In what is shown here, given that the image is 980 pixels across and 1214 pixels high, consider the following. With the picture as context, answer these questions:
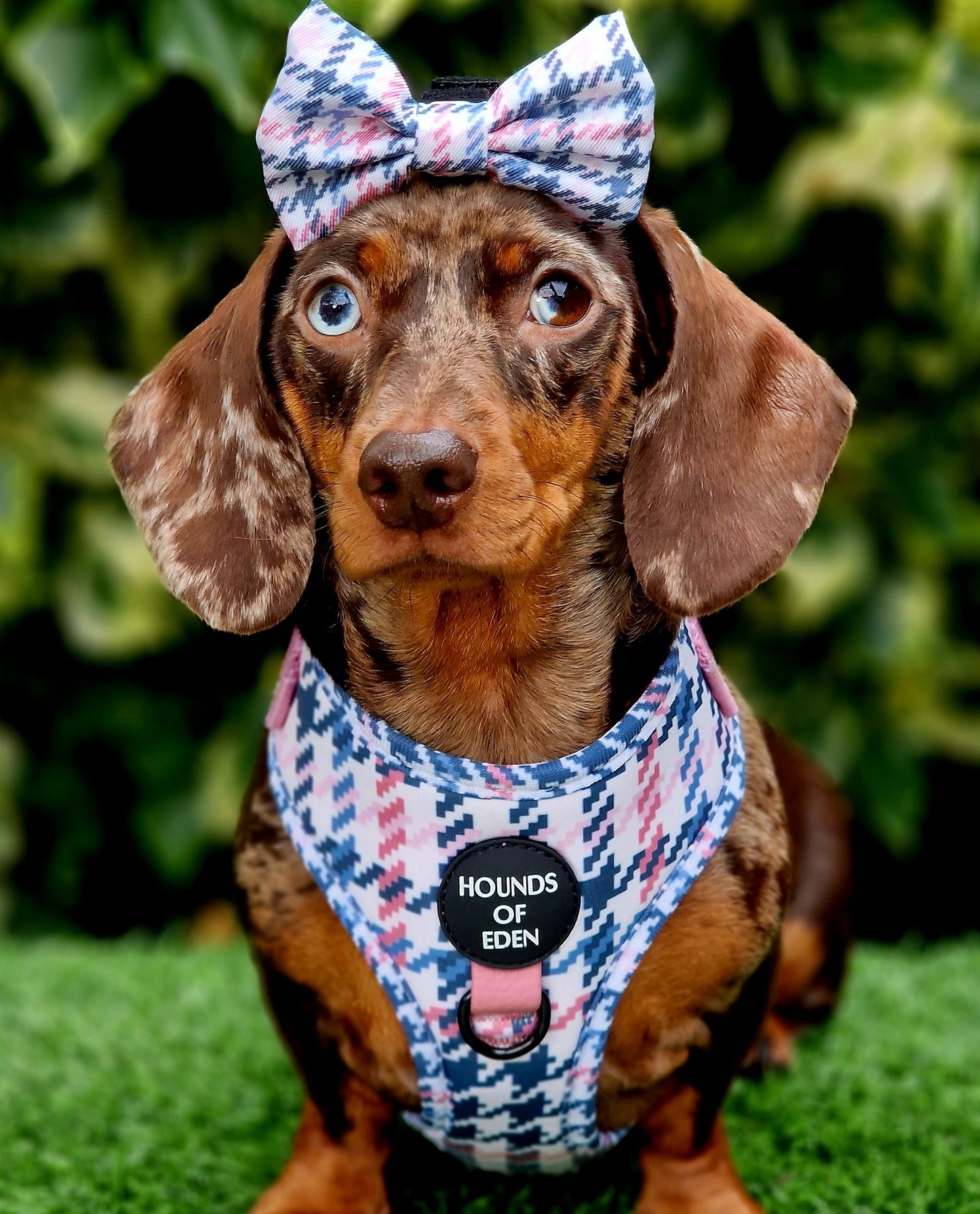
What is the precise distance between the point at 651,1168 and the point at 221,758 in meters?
1.65

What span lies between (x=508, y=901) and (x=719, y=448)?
56 cm

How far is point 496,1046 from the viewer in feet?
5.65

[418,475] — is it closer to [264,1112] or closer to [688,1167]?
[688,1167]

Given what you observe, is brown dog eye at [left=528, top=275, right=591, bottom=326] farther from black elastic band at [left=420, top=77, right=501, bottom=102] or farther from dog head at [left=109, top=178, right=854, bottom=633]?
black elastic band at [left=420, top=77, right=501, bottom=102]

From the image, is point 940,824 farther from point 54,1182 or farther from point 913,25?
point 54,1182

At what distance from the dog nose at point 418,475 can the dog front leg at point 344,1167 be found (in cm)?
79

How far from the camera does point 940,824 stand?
389cm

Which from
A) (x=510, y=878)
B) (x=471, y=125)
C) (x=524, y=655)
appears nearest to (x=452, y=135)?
(x=471, y=125)

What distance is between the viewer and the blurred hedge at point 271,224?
308cm

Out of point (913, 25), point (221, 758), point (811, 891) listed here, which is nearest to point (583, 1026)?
point (811, 891)

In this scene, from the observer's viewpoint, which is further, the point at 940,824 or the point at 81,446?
the point at 940,824

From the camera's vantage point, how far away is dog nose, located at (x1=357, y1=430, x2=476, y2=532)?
1.48 metres

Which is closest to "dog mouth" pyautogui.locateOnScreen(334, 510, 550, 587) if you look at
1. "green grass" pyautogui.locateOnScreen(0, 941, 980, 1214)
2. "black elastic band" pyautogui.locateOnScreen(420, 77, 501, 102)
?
"black elastic band" pyautogui.locateOnScreen(420, 77, 501, 102)

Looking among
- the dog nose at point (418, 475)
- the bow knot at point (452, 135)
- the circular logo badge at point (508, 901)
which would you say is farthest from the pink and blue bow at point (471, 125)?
the circular logo badge at point (508, 901)
